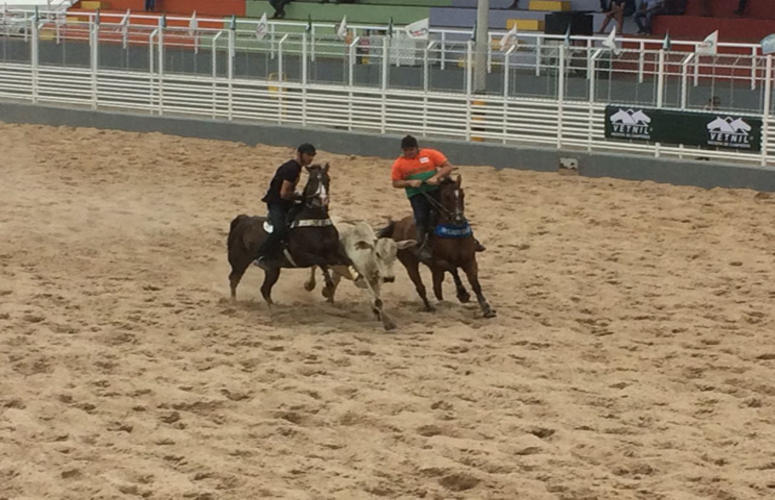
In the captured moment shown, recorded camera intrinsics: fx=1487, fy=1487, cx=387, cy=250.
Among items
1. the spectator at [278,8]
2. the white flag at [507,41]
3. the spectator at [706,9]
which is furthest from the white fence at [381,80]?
the spectator at [278,8]

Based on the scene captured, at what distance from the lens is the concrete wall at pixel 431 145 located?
19906 millimetres

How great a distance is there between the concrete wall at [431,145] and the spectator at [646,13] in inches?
324

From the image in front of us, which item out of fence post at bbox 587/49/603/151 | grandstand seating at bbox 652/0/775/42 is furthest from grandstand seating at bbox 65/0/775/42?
fence post at bbox 587/49/603/151

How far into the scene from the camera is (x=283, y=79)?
25281 mm

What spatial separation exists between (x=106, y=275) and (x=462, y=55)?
10130 millimetres

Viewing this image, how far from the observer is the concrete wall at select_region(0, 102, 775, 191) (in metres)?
19.9

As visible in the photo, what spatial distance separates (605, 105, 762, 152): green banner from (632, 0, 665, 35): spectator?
338 inches

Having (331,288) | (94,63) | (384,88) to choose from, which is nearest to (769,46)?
(384,88)

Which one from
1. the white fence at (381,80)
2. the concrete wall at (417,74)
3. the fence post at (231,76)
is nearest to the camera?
the concrete wall at (417,74)

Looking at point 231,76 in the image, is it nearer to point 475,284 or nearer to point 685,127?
point 685,127

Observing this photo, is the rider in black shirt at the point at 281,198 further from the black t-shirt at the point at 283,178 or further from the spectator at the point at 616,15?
the spectator at the point at 616,15

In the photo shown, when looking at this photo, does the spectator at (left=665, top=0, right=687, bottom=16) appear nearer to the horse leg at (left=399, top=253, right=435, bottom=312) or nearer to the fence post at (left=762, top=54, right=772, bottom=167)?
the fence post at (left=762, top=54, right=772, bottom=167)

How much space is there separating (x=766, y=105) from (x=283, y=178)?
9025mm

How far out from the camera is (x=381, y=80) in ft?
78.6
